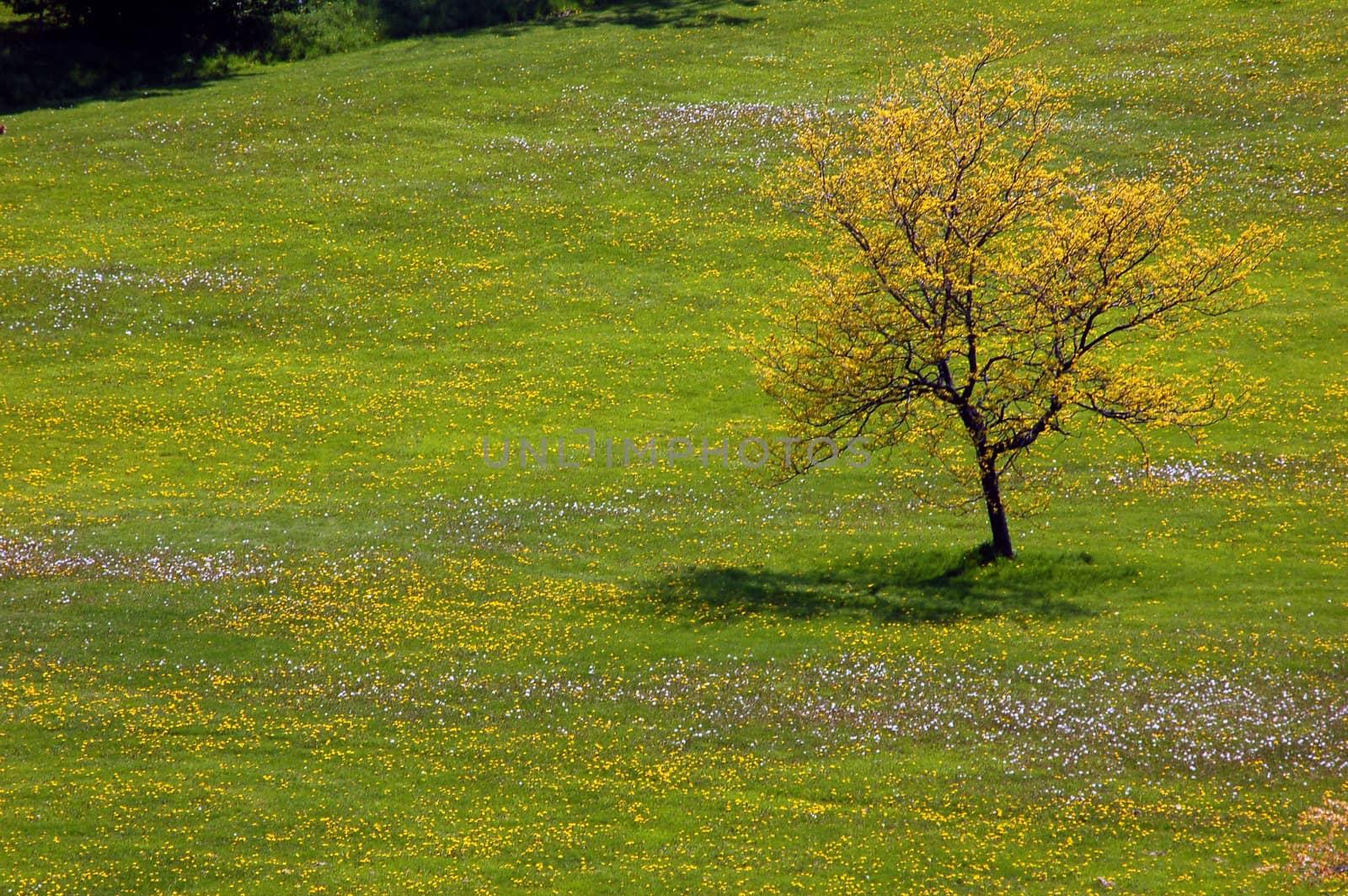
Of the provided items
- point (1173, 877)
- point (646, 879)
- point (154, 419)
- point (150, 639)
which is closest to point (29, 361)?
point (154, 419)

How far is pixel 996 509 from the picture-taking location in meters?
29.7

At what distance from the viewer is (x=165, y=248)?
4981 cm

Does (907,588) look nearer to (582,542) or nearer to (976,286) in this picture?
(976,286)

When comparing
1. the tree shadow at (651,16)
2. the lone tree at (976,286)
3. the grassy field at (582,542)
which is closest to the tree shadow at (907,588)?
the grassy field at (582,542)

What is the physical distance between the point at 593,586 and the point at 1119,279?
16.0 meters

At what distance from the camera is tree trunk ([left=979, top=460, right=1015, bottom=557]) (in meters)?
29.5

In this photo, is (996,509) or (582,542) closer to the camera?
(996,509)

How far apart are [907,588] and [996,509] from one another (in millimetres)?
3240

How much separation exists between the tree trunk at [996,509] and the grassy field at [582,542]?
1.38 m

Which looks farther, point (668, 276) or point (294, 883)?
point (668, 276)

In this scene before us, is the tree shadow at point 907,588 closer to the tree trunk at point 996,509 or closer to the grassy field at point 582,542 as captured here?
the grassy field at point 582,542

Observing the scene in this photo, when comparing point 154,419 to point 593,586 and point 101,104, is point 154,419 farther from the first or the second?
point 101,104

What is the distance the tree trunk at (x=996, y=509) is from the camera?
2955cm

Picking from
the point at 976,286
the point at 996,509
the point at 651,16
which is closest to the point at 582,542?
the point at 996,509
